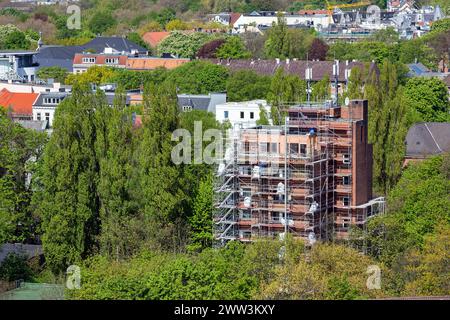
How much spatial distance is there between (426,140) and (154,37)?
45.4 metres

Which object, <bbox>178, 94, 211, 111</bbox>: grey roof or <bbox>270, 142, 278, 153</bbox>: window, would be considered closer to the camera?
<bbox>270, 142, 278, 153</bbox>: window

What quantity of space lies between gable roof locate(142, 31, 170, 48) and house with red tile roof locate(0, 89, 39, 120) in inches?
1256

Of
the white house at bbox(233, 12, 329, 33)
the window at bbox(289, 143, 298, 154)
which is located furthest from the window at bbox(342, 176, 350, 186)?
the white house at bbox(233, 12, 329, 33)

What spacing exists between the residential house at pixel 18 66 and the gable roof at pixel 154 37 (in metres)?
19.0

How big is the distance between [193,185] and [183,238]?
5.73 ft

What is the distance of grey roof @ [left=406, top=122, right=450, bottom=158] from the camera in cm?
4794

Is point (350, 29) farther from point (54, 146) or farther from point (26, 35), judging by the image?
point (54, 146)

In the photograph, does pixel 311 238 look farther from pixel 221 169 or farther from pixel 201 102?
pixel 201 102

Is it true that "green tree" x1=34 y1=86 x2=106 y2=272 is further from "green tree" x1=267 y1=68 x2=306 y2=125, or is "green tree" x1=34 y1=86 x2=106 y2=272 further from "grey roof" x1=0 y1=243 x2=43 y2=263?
"green tree" x1=267 y1=68 x2=306 y2=125

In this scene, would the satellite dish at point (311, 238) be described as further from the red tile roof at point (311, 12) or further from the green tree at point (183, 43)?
the red tile roof at point (311, 12)

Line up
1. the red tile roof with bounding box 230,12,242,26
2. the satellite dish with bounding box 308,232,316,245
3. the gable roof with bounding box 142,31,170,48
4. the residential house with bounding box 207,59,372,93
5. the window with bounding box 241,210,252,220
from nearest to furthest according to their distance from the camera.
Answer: the satellite dish with bounding box 308,232,316,245 → the window with bounding box 241,210,252,220 → the residential house with bounding box 207,59,372,93 → the gable roof with bounding box 142,31,170,48 → the red tile roof with bounding box 230,12,242,26

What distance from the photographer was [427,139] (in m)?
48.6

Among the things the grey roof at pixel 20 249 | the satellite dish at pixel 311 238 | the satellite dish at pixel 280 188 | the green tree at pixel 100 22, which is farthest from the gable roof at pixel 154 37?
the satellite dish at pixel 311 238

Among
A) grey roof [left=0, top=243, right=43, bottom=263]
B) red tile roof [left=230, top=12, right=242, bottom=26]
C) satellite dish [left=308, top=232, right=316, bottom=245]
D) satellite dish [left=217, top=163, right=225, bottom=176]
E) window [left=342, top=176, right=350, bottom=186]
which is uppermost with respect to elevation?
red tile roof [left=230, top=12, right=242, bottom=26]
